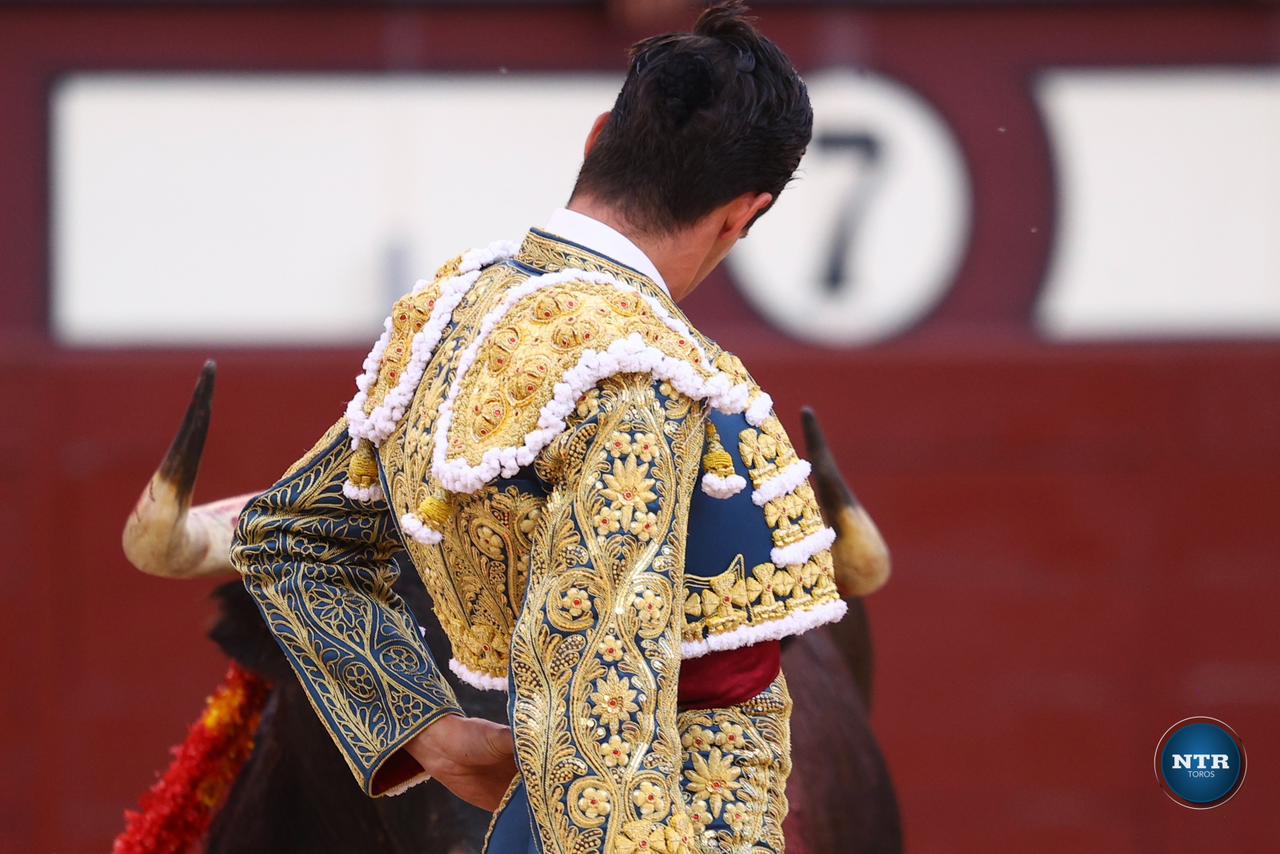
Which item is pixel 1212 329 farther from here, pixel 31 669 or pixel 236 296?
pixel 31 669

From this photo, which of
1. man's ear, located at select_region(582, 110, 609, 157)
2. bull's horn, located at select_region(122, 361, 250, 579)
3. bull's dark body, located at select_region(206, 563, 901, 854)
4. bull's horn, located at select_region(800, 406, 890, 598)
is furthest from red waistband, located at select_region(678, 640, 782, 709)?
bull's horn, located at select_region(800, 406, 890, 598)

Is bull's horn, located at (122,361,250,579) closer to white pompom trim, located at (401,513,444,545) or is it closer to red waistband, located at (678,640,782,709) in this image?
white pompom trim, located at (401,513,444,545)

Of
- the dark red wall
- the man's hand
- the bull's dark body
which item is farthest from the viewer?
the dark red wall

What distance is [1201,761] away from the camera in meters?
2.57

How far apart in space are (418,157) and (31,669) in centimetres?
155

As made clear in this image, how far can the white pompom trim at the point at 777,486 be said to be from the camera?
1320 millimetres

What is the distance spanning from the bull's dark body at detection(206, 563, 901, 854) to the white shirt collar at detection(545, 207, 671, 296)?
34.3 inches

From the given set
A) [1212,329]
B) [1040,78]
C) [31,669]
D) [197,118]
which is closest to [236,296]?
[197,118]

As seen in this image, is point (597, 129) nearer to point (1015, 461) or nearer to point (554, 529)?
point (554, 529)

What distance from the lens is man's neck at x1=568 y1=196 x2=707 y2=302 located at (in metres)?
1.38

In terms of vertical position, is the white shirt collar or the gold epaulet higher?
the white shirt collar

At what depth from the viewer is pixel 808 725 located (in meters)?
2.92

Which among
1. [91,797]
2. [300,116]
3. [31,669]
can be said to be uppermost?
[300,116]

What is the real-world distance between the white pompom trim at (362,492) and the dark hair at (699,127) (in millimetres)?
316
